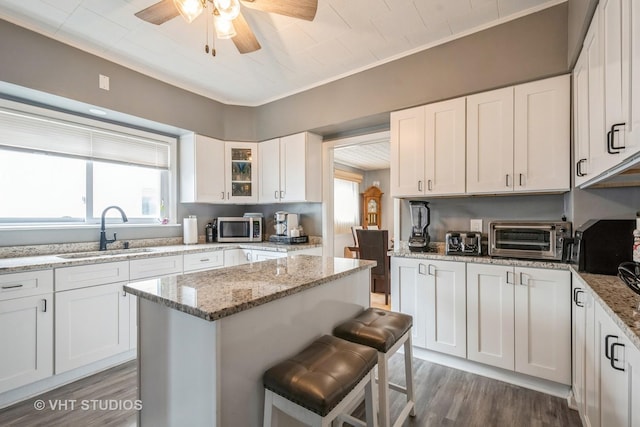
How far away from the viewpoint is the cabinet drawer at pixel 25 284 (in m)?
1.94

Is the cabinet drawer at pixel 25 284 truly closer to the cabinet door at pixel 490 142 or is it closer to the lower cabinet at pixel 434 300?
the lower cabinet at pixel 434 300

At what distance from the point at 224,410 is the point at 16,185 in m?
2.89

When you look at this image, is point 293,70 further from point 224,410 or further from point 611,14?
point 224,410

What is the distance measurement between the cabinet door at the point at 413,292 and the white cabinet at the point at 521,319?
0.35 m

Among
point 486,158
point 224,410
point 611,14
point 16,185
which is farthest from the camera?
point 16,185

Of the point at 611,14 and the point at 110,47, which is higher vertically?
the point at 110,47

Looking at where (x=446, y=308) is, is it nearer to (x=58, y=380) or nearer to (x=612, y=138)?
(x=612, y=138)

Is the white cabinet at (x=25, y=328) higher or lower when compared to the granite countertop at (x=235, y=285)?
lower

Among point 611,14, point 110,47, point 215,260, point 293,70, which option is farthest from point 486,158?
point 110,47

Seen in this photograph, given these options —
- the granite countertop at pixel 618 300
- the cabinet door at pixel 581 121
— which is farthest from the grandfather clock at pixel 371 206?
the granite countertop at pixel 618 300

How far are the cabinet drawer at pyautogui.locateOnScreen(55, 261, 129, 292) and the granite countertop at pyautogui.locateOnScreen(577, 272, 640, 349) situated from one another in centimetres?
313

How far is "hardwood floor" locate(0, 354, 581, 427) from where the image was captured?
1789 mm

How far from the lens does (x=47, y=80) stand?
2363 millimetres

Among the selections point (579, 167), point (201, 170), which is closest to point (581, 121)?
point (579, 167)
